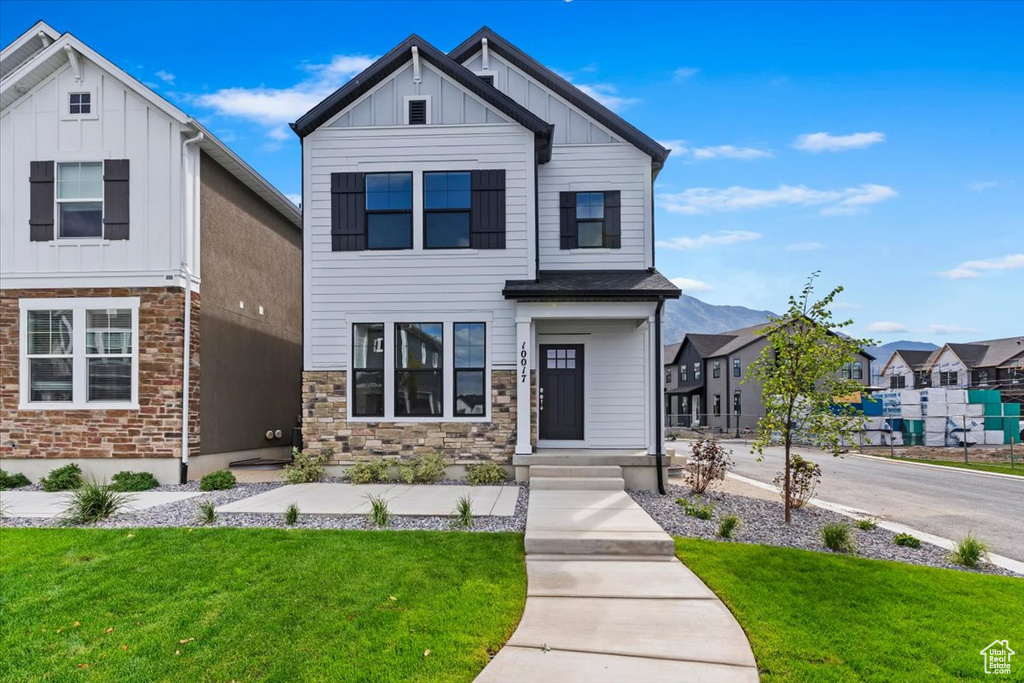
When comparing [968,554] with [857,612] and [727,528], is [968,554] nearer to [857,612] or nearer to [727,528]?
[727,528]

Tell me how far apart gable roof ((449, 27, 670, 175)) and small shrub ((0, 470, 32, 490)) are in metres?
11.7

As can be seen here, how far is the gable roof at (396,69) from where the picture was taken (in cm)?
1098

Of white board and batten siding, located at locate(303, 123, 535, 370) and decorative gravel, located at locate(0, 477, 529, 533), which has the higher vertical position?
white board and batten siding, located at locate(303, 123, 535, 370)

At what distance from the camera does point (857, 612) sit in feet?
14.8

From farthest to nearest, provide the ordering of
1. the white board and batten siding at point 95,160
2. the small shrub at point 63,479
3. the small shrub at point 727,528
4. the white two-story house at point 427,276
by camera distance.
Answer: the white two-story house at point 427,276 < the white board and batten siding at point 95,160 < the small shrub at point 63,479 < the small shrub at point 727,528

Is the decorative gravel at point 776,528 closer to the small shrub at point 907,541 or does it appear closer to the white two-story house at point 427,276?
the small shrub at point 907,541

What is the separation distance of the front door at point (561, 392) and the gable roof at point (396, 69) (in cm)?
424

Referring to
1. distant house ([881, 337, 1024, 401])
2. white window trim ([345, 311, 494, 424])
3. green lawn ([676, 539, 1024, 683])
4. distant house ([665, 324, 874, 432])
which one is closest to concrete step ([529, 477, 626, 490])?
white window trim ([345, 311, 494, 424])

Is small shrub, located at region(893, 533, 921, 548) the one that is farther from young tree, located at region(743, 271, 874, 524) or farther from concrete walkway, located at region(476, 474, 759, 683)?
concrete walkway, located at region(476, 474, 759, 683)

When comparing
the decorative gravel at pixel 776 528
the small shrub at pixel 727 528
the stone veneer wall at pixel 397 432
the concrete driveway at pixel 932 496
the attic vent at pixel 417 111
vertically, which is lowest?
the concrete driveway at pixel 932 496

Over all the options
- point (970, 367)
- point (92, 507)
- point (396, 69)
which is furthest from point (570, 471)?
point (970, 367)

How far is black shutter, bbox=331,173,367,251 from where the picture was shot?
11.1m

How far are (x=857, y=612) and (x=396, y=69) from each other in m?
11.1

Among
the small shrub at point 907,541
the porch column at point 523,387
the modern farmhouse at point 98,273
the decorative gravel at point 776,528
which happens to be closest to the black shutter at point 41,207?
the modern farmhouse at point 98,273
